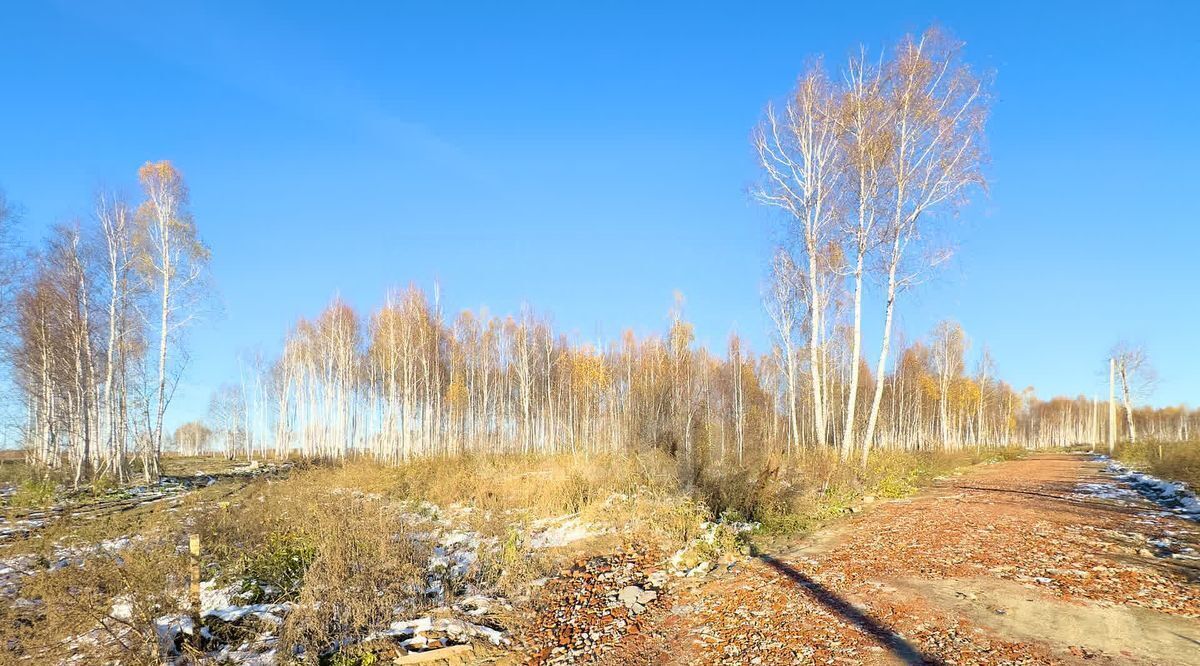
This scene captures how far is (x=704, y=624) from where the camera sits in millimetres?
6438

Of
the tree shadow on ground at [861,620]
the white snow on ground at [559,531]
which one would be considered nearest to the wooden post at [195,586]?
the white snow on ground at [559,531]

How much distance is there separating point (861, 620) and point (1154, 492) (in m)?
13.5

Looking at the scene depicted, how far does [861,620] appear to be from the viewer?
5852 millimetres

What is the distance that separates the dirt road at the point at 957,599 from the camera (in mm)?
5047

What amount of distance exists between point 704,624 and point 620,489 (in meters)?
7.23

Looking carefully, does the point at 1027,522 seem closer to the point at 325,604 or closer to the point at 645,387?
the point at 325,604

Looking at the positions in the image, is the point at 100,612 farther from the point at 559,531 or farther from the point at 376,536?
the point at 559,531

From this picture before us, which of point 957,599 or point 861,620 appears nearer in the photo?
point 861,620

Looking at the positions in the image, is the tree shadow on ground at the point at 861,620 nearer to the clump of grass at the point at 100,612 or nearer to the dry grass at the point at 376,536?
the dry grass at the point at 376,536

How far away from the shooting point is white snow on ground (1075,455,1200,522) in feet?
36.5

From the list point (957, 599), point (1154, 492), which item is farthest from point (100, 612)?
point (1154, 492)

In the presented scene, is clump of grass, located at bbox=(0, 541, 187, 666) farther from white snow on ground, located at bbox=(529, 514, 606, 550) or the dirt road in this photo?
white snow on ground, located at bbox=(529, 514, 606, 550)

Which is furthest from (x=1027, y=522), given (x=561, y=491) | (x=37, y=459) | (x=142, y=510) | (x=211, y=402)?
(x=211, y=402)

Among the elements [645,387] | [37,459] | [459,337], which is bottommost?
[37,459]
